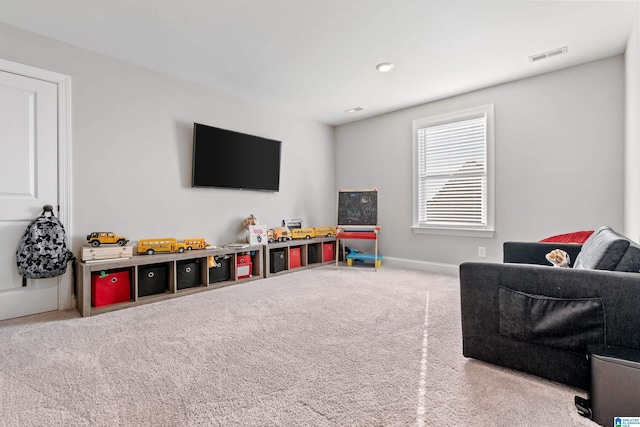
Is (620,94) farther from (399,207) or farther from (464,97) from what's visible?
(399,207)

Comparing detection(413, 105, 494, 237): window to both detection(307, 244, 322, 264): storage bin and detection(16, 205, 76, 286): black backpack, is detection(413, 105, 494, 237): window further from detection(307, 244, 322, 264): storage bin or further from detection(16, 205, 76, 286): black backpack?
detection(16, 205, 76, 286): black backpack

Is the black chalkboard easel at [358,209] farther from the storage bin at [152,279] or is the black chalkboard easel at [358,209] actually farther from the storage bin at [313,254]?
the storage bin at [152,279]

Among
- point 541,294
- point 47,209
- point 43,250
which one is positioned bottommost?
point 541,294

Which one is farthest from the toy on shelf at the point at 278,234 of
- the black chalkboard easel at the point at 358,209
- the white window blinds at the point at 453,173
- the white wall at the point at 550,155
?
the white window blinds at the point at 453,173

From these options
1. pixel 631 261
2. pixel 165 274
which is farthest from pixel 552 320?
pixel 165 274

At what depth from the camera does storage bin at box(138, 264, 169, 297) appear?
2.99 metres

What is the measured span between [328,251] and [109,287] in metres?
3.02

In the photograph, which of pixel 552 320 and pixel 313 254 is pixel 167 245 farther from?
pixel 552 320

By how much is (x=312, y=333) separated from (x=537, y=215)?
9.73ft

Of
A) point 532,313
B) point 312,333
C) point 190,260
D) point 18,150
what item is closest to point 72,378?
point 312,333

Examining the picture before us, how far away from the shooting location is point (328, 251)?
4965 millimetres

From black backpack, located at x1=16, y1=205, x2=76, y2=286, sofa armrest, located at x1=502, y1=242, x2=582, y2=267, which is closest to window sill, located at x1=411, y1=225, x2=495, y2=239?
sofa armrest, located at x1=502, y1=242, x2=582, y2=267

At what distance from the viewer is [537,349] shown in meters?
1.53

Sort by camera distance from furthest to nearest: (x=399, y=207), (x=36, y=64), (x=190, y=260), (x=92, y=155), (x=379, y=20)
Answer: (x=399, y=207)
(x=190, y=260)
(x=92, y=155)
(x=36, y=64)
(x=379, y=20)
